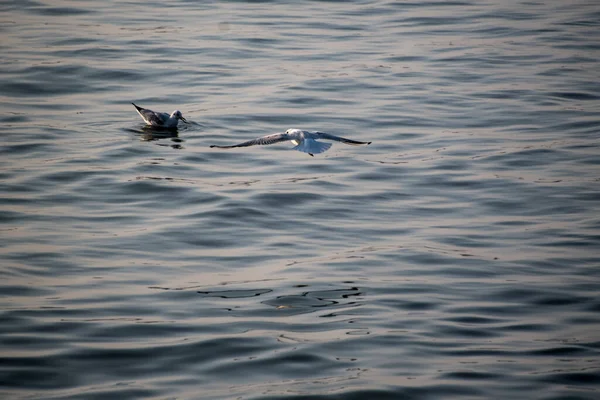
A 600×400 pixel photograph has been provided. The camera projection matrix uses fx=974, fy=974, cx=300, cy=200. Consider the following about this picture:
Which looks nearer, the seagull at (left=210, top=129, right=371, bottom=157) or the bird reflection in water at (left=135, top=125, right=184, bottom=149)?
the seagull at (left=210, top=129, right=371, bottom=157)

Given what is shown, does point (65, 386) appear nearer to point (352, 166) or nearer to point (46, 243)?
point (46, 243)

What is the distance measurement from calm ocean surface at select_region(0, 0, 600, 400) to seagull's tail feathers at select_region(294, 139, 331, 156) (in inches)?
30.2

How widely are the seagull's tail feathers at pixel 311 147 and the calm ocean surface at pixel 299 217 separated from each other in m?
0.77

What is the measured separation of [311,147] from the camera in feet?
41.6

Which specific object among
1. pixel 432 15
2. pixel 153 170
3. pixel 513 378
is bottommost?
pixel 513 378

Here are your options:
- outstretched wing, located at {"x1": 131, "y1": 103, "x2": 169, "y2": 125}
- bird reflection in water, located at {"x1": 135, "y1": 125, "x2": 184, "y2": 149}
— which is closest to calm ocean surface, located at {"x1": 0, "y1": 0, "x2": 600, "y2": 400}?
bird reflection in water, located at {"x1": 135, "y1": 125, "x2": 184, "y2": 149}

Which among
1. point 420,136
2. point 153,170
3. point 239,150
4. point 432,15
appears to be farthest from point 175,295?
point 432,15

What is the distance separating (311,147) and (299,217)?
3.12 feet

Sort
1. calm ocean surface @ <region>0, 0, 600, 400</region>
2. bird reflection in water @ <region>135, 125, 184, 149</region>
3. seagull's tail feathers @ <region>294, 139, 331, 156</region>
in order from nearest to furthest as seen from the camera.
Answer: calm ocean surface @ <region>0, 0, 600, 400</region>, seagull's tail feathers @ <region>294, 139, 331, 156</region>, bird reflection in water @ <region>135, 125, 184, 149</region>

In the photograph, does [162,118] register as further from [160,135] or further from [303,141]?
[303,141]

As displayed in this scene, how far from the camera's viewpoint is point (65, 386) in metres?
7.93

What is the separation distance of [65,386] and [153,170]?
6.70 meters

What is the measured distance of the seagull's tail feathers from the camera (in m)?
12.6

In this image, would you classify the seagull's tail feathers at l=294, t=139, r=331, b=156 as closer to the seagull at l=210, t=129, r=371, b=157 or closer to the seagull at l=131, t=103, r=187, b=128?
Answer: the seagull at l=210, t=129, r=371, b=157
